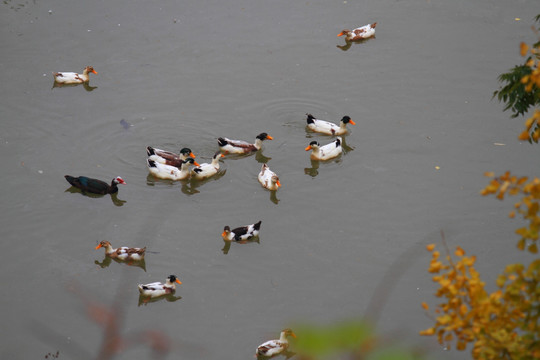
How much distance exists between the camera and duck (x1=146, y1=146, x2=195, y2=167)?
43.0 ft

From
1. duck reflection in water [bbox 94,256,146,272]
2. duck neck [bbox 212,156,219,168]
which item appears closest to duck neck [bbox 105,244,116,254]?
duck reflection in water [bbox 94,256,146,272]

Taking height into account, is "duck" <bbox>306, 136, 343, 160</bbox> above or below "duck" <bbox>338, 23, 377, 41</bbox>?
below

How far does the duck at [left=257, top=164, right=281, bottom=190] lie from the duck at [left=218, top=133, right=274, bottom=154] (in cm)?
84

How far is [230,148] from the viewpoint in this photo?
13523 mm

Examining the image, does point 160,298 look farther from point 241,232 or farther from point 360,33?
point 360,33

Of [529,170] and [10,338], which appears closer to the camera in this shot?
[10,338]

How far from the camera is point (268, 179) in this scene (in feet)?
41.2

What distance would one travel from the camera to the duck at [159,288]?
34.0 ft

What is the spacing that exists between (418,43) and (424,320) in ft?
27.7

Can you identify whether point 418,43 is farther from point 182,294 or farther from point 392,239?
point 182,294

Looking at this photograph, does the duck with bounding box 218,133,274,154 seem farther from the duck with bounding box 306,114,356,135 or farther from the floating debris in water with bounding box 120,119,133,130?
the floating debris in water with bounding box 120,119,133,130

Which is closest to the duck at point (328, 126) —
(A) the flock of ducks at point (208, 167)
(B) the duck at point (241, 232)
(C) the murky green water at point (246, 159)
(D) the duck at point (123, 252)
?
(A) the flock of ducks at point (208, 167)

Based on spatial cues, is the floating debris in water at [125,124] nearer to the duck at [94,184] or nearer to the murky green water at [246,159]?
the murky green water at [246,159]

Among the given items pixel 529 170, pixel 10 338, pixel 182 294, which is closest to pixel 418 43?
pixel 529 170
